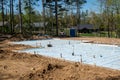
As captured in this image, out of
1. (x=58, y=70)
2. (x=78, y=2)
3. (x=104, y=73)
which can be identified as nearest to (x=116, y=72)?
(x=104, y=73)

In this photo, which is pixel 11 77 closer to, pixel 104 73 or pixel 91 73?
pixel 91 73

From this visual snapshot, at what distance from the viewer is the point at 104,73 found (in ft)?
20.4

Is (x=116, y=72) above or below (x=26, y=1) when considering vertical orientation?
below

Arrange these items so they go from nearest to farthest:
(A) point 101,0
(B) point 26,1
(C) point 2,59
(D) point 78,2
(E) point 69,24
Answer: (C) point 2,59 → (A) point 101,0 → (B) point 26,1 → (D) point 78,2 → (E) point 69,24

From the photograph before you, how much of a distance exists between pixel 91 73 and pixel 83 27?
4461cm

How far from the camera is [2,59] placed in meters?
8.85

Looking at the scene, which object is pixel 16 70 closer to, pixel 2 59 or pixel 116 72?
pixel 2 59

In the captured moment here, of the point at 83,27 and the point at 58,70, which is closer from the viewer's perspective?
the point at 58,70

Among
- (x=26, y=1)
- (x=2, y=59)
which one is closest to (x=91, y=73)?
(x=2, y=59)

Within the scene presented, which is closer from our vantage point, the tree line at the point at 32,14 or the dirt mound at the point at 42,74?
the dirt mound at the point at 42,74

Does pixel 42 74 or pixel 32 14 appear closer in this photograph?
pixel 42 74

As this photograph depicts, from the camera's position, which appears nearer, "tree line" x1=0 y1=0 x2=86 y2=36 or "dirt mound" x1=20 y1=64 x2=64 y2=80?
"dirt mound" x1=20 y1=64 x2=64 y2=80

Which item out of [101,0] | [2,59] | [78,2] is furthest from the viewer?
[78,2]

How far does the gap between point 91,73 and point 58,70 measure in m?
1.08
